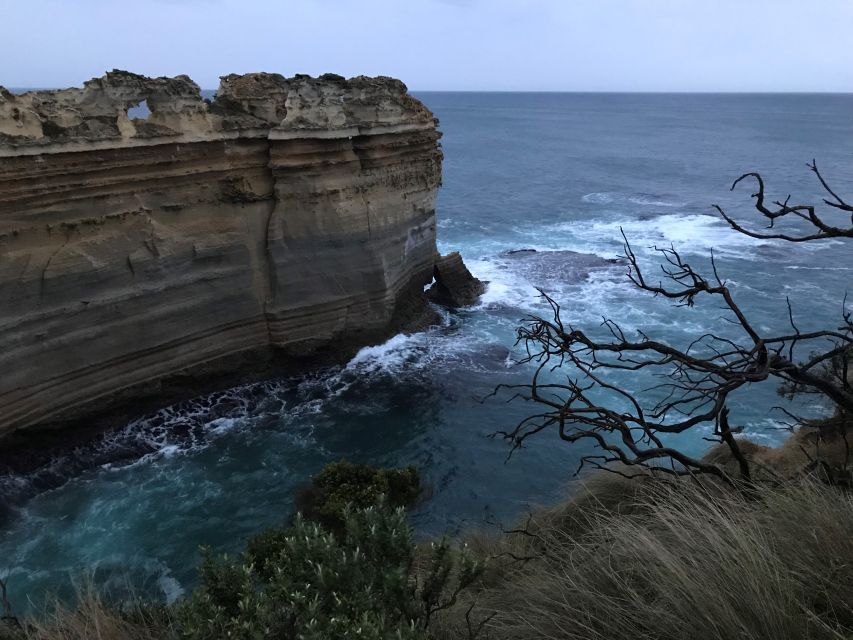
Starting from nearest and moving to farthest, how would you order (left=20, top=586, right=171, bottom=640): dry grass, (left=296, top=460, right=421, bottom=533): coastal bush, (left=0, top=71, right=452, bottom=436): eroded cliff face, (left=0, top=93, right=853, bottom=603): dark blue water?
(left=20, top=586, right=171, bottom=640): dry grass → (left=296, top=460, right=421, bottom=533): coastal bush → (left=0, top=93, right=853, bottom=603): dark blue water → (left=0, top=71, right=452, bottom=436): eroded cliff face

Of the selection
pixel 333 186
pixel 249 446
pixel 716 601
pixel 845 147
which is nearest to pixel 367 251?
pixel 333 186

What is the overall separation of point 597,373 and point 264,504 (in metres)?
10.4

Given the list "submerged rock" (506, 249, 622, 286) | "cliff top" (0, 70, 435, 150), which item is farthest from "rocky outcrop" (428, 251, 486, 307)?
"cliff top" (0, 70, 435, 150)

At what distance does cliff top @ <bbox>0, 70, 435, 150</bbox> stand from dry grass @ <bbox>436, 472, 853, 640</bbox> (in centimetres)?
1187

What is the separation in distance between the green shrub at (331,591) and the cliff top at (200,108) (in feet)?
36.1

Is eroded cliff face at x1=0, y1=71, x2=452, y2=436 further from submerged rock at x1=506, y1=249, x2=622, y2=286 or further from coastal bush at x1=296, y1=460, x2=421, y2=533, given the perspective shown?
submerged rock at x1=506, y1=249, x2=622, y2=286

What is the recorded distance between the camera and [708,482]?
5.28m

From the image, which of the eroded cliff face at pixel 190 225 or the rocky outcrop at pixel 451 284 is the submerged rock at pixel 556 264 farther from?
the eroded cliff face at pixel 190 225

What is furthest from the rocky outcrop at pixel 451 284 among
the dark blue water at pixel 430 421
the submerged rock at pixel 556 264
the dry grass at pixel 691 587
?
the dry grass at pixel 691 587

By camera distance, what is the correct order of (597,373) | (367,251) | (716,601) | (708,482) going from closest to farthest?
(716,601) < (708,482) < (367,251) < (597,373)

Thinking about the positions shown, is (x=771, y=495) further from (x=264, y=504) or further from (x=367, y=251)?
(x=367, y=251)

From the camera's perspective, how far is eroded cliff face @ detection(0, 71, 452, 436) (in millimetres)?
12203

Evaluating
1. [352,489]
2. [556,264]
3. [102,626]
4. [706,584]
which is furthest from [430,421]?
[556,264]

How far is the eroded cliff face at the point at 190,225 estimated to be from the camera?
12203 mm
